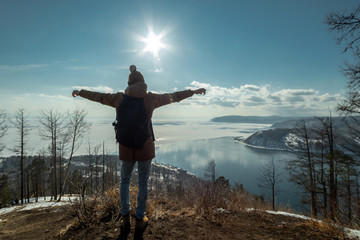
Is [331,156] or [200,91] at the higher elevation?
[200,91]

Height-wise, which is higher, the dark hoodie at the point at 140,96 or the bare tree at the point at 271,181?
the dark hoodie at the point at 140,96

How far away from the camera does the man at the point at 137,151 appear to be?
7.55ft

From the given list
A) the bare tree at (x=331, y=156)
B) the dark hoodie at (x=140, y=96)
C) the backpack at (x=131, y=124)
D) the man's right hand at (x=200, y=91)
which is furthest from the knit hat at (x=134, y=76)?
the bare tree at (x=331, y=156)

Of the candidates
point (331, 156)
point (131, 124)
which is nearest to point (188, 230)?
point (131, 124)

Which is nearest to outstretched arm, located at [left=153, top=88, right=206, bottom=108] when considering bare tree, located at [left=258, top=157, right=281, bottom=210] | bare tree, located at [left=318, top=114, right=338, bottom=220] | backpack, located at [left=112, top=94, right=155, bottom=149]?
backpack, located at [left=112, top=94, right=155, bottom=149]

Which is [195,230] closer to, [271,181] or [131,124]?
[131,124]

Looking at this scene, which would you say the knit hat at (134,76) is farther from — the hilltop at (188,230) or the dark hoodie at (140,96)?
the hilltop at (188,230)

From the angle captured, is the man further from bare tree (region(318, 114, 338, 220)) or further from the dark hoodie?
bare tree (region(318, 114, 338, 220))

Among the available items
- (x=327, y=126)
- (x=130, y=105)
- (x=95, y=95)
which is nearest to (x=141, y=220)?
(x=130, y=105)

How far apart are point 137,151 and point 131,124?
1.29ft

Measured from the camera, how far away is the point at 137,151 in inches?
90.3

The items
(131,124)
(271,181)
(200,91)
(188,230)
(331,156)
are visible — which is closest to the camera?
(131,124)

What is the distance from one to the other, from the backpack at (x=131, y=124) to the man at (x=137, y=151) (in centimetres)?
9

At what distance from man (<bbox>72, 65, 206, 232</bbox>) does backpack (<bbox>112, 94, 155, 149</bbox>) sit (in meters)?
0.09
